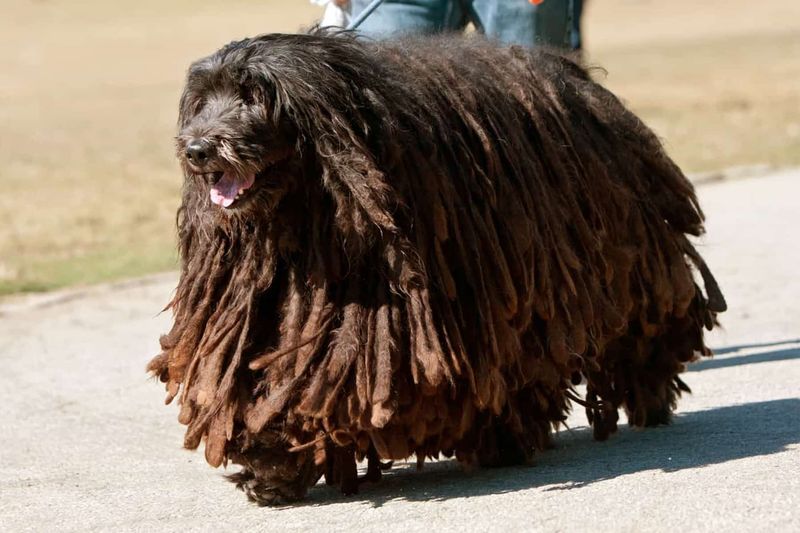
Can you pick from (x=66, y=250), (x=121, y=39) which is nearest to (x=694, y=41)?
(x=121, y=39)

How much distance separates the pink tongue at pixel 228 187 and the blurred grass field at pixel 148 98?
5.96ft

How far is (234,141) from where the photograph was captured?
501 cm

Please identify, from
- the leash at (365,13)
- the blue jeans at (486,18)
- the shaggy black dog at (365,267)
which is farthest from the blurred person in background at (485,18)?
the shaggy black dog at (365,267)

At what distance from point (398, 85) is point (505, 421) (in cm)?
130

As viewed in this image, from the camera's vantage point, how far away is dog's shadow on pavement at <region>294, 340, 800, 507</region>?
214 inches

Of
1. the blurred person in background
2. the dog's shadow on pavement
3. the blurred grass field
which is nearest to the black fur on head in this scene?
the dog's shadow on pavement

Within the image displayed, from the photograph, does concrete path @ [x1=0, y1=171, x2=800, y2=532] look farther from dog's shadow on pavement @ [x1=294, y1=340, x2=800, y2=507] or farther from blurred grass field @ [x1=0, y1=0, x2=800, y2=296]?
blurred grass field @ [x1=0, y1=0, x2=800, y2=296]

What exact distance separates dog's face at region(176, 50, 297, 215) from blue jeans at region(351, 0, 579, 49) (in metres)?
1.93

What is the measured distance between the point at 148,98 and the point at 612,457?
27.2 metres

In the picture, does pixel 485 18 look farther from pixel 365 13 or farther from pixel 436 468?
pixel 436 468

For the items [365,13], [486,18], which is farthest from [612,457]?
[486,18]

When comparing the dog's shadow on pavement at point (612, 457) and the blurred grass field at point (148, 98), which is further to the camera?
the blurred grass field at point (148, 98)

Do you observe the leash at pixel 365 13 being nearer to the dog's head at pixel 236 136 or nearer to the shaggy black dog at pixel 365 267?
the shaggy black dog at pixel 365 267

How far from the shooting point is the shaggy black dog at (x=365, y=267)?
5.14 metres
